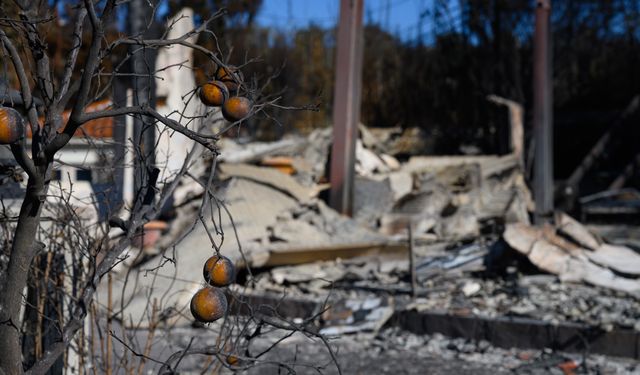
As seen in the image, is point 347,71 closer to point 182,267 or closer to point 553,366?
point 182,267

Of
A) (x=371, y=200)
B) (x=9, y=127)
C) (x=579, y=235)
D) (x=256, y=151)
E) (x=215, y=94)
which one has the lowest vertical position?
(x=579, y=235)

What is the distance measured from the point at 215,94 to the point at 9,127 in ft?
1.69

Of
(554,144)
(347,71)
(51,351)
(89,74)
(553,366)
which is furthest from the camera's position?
(554,144)

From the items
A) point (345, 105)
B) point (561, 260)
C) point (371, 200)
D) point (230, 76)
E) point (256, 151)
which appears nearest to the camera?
point (230, 76)

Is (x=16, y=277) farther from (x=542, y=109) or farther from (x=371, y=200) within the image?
(x=542, y=109)

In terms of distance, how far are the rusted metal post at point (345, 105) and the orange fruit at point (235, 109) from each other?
25.2ft

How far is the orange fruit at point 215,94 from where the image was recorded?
2.12 meters

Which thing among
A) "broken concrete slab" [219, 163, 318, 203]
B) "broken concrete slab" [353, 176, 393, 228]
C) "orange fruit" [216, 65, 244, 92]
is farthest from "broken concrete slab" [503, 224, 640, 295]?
"orange fruit" [216, 65, 244, 92]

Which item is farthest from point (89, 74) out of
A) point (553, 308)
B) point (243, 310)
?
point (553, 308)

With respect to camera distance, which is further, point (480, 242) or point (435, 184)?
point (435, 184)

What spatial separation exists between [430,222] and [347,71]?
6.81 ft

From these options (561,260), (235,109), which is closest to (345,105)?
(561,260)

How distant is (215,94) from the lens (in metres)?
2.12

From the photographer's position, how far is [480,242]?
8.76m
